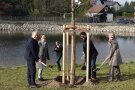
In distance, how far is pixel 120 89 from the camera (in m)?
6.77

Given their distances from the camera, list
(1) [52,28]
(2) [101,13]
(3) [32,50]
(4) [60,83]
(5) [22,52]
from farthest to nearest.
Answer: (2) [101,13]
(1) [52,28]
(5) [22,52]
(4) [60,83]
(3) [32,50]

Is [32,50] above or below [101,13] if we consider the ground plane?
below

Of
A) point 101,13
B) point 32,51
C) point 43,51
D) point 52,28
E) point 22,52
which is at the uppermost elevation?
point 101,13

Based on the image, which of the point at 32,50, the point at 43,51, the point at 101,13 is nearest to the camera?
the point at 32,50

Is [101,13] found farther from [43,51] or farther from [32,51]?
[32,51]

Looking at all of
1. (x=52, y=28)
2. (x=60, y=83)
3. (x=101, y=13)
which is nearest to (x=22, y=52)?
(x=60, y=83)

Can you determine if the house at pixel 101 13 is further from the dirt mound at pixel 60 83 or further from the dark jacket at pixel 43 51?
the dirt mound at pixel 60 83

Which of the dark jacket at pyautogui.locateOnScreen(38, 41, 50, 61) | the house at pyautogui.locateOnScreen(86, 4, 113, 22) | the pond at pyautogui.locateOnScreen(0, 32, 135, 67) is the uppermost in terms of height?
the house at pyautogui.locateOnScreen(86, 4, 113, 22)

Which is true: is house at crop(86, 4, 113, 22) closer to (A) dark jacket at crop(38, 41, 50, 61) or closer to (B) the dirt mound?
(A) dark jacket at crop(38, 41, 50, 61)

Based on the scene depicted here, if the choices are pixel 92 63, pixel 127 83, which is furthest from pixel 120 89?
pixel 92 63

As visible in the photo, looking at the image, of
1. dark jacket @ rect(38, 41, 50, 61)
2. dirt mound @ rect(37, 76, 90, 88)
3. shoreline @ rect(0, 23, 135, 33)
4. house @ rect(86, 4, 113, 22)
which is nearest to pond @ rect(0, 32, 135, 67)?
dark jacket @ rect(38, 41, 50, 61)

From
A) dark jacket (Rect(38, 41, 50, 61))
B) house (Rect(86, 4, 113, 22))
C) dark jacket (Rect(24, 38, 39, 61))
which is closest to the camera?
dark jacket (Rect(24, 38, 39, 61))

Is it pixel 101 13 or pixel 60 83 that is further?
pixel 101 13

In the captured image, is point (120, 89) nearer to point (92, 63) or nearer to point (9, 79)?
point (92, 63)
